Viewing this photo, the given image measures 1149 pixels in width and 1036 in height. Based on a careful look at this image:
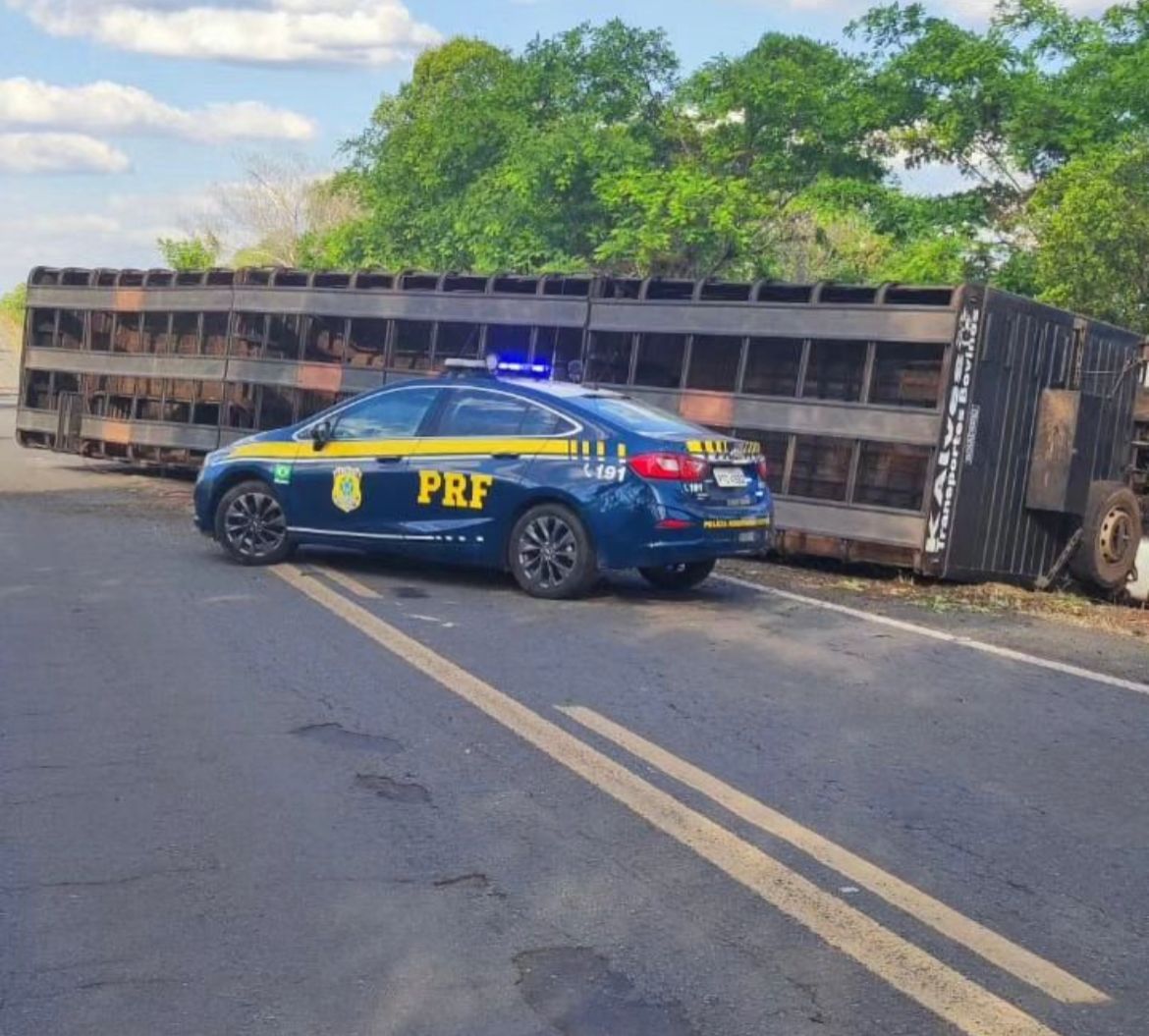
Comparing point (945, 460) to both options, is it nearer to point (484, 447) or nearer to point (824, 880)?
point (484, 447)

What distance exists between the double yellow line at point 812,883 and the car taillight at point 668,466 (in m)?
3.37

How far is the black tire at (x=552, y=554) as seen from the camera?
1120cm

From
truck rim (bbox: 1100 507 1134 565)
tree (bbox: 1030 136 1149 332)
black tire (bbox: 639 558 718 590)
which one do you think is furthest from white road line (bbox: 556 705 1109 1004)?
tree (bbox: 1030 136 1149 332)

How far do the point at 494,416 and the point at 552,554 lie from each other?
117 cm

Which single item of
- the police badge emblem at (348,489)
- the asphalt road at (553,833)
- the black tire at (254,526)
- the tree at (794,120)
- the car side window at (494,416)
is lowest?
the asphalt road at (553,833)

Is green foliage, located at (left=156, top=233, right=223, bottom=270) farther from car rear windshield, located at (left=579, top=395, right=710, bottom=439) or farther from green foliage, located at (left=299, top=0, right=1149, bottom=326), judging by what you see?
car rear windshield, located at (left=579, top=395, right=710, bottom=439)

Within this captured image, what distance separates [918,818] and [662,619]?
4.73 meters

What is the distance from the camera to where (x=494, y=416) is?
11836 mm

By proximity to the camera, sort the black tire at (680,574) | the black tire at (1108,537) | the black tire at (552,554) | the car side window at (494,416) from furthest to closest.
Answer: the black tire at (1108,537) < the black tire at (680,574) < the car side window at (494,416) < the black tire at (552,554)

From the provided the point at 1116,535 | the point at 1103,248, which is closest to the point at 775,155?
the point at 1103,248

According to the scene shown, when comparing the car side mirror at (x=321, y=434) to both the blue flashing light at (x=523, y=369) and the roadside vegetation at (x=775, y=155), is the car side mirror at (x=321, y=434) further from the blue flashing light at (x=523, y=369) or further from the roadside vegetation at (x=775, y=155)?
the roadside vegetation at (x=775, y=155)

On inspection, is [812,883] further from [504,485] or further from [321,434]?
[321,434]

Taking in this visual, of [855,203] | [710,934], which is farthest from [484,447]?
[855,203]

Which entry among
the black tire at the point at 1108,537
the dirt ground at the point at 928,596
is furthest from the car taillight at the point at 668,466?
the black tire at the point at 1108,537
